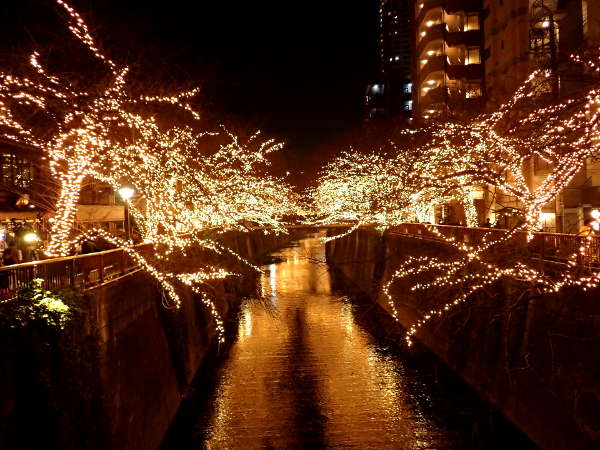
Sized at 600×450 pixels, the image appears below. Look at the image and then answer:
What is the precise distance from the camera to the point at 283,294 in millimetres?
30328

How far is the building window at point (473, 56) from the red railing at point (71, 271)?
109ft

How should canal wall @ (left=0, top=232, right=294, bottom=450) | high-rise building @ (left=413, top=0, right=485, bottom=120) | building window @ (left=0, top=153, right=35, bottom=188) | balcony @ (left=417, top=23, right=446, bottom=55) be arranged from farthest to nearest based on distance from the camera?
balcony @ (left=417, top=23, right=446, bottom=55) < high-rise building @ (left=413, top=0, right=485, bottom=120) < building window @ (left=0, top=153, right=35, bottom=188) < canal wall @ (left=0, top=232, right=294, bottom=450)

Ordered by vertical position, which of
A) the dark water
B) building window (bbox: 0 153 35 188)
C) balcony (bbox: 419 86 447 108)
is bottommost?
the dark water

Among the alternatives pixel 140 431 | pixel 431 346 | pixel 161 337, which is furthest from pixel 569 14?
pixel 140 431

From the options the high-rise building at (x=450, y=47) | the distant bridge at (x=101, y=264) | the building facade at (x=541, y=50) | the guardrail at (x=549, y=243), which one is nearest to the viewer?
the distant bridge at (x=101, y=264)

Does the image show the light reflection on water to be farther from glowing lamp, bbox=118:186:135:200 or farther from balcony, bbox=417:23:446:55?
balcony, bbox=417:23:446:55

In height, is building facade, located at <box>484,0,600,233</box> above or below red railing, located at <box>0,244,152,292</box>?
above

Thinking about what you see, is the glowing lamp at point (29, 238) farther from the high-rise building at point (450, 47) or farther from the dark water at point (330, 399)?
the high-rise building at point (450, 47)

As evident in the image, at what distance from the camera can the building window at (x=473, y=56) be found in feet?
124

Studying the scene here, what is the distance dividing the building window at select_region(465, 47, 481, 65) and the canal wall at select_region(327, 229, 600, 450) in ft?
84.9

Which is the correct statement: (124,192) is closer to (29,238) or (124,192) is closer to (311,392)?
(29,238)

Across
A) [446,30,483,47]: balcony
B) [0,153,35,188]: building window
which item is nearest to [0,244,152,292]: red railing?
[0,153,35,188]: building window

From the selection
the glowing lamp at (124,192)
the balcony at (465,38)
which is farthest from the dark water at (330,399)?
the balcony at (465,38)

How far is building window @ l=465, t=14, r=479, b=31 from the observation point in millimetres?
37688
